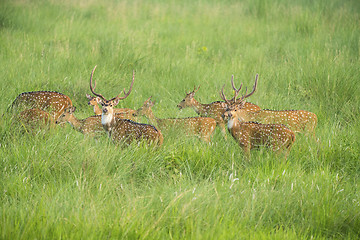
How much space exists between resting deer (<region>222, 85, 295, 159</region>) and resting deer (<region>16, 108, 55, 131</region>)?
216 centimetres

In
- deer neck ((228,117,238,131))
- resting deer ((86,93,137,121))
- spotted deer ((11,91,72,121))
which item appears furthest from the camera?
resting deer ((86,93,137,121))

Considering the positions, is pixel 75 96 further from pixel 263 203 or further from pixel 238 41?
pixel 238 41

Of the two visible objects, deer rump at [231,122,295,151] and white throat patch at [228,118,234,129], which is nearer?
deer rump at [231,122,295,151]

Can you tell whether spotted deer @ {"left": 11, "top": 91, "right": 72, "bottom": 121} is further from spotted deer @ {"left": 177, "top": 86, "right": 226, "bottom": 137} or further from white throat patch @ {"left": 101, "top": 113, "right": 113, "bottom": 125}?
spotted deer @ {"left": 177, "top": 86, "right": 226, "bottom": 137}

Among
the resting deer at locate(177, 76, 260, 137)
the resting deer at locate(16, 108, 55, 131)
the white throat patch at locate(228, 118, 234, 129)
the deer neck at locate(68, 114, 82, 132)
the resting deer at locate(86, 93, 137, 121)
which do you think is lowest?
the deer neck at locate(68, 114, 82, 132)

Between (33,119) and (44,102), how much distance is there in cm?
85

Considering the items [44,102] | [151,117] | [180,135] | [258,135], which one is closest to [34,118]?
[44,102]

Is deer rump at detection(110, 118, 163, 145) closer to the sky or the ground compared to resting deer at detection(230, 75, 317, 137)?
closer to the ground

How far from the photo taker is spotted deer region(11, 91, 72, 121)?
20.9 feet

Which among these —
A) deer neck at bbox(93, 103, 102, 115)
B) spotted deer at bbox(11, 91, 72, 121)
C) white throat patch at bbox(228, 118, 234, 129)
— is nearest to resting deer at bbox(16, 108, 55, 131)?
spotted deer at bbox(11, 91, 72, 121)

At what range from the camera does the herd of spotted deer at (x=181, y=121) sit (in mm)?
5516

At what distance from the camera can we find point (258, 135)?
560 centimetres

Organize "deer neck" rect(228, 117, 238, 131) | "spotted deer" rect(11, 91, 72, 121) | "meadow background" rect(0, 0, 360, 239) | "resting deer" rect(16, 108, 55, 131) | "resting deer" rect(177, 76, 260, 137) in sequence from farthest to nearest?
1. "resting deer" rect(177, 76, 260, 137)
2. "spotted deer" rect(11, 91, 72, 121)
3. "deer neck" rect(228, 117, 238, 131)
4. "resting deer" rect(16, 108, 55, 131)
5. "meadow background" rect(0, 0, 360, 239)

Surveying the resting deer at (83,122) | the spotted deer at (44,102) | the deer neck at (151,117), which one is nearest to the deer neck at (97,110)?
the spotted deer at (44,102)
